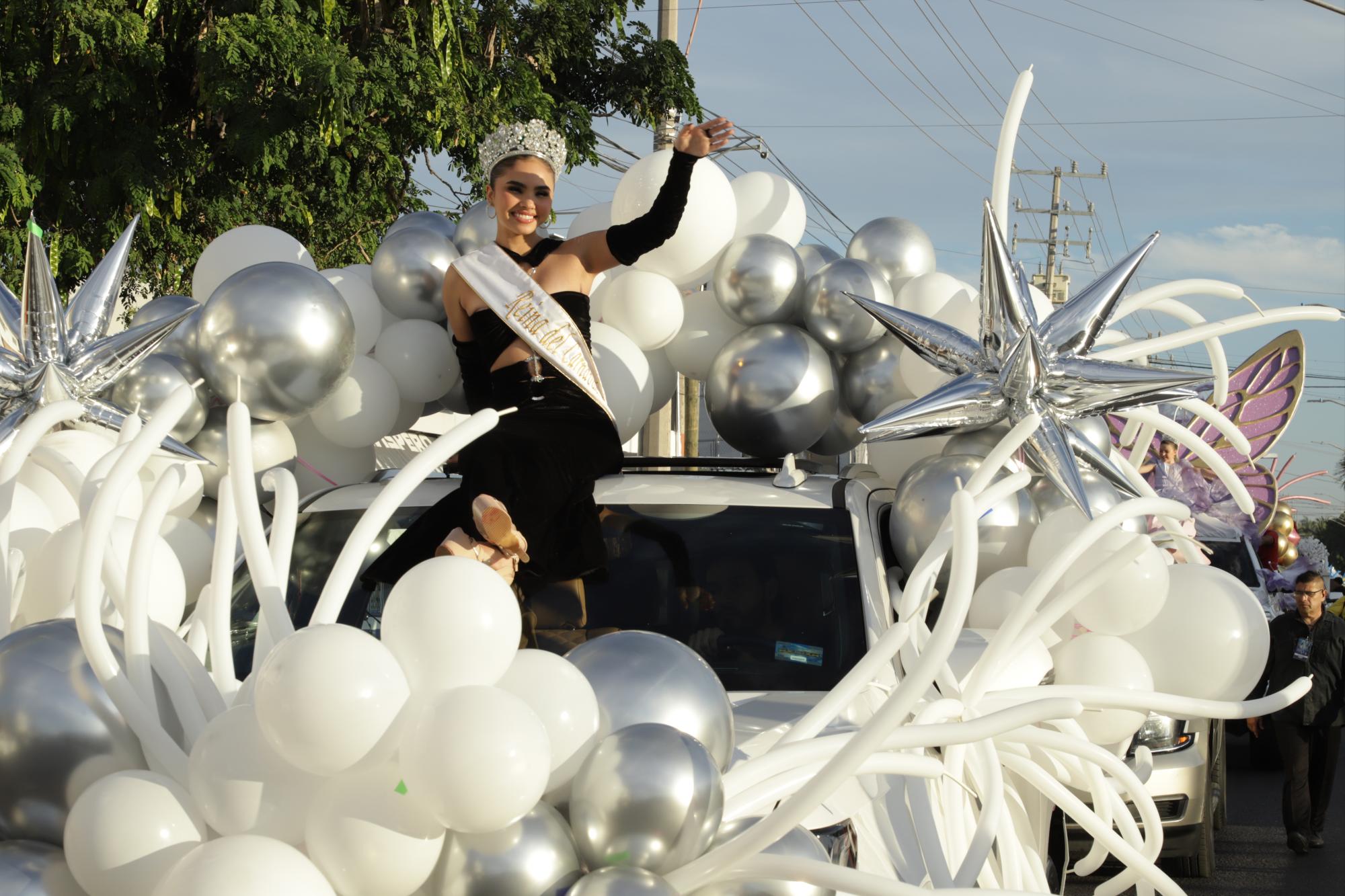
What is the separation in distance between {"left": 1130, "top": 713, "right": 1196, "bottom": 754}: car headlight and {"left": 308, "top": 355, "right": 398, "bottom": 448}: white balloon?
3.93 m

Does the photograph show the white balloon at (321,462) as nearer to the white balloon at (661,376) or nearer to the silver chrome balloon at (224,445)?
the silver chrome balloon at (224,445)

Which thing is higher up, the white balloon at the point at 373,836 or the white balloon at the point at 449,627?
the white balloon at the point at 449,627

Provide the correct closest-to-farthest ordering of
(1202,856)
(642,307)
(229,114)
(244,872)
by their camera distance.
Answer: (244,872)
(642,307)
(1202,856)
(229,114)

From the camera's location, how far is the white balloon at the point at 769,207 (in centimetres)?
507

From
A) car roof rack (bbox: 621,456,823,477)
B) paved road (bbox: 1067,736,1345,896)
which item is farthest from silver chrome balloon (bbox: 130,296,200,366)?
paved road (bbox: 1067,736,1345,896)

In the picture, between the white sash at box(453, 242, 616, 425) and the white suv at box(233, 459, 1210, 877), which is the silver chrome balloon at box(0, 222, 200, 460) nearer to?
the white suv at box(233, 459, 1210, 877)

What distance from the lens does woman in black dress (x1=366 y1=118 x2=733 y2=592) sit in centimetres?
339

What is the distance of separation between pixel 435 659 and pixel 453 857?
0.23 metres

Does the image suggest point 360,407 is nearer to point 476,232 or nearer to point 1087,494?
point 476,232

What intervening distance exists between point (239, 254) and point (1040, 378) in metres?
2.92

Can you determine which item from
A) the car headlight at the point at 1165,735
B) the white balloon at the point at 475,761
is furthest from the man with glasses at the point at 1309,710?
the white balloon at the point at 475,761

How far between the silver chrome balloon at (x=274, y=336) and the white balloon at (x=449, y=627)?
248 cm

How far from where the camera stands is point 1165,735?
21.7ft

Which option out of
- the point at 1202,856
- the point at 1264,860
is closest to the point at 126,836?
the point at 1202,856
